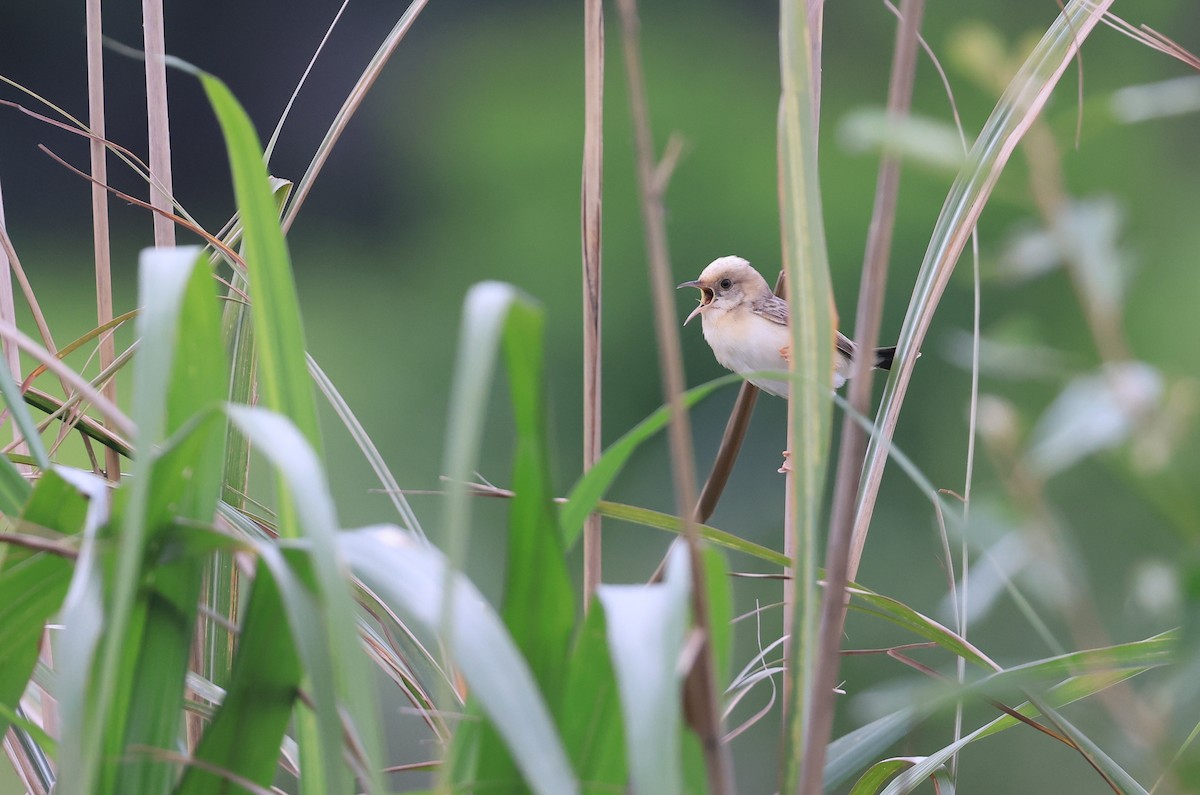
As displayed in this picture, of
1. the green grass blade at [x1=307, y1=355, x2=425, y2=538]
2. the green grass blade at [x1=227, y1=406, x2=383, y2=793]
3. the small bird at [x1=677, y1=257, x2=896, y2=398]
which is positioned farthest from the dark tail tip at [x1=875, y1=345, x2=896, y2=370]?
the green grass blade at [x1=227, y1=406, x2=383, y2=793]

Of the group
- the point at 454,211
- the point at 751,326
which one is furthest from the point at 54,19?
the point at 751,326

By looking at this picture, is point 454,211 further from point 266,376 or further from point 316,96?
point 266,376

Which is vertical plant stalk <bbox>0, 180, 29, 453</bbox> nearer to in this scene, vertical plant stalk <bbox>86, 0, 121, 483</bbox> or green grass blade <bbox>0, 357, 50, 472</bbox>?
vertical plant stalk <bbox>86, 0, 121, 483</bbox>

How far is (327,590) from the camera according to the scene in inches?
13.9

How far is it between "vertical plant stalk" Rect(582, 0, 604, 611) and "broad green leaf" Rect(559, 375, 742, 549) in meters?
0.23

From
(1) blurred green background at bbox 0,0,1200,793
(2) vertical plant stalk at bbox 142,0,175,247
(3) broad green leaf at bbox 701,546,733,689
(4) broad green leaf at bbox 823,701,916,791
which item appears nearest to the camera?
(3) broad green leaf at bbox 701,546,733,689

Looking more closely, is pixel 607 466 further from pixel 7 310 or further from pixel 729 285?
pixel 729 285

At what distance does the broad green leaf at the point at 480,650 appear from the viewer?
0.35 metres

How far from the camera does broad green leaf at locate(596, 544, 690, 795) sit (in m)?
0.34

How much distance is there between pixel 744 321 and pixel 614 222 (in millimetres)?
3359

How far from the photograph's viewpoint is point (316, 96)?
556 centimetres

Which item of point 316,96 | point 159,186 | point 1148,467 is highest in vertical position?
point 316,96

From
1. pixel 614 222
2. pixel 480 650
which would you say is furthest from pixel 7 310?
pixel 614 222

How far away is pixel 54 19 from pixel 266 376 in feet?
22.7
